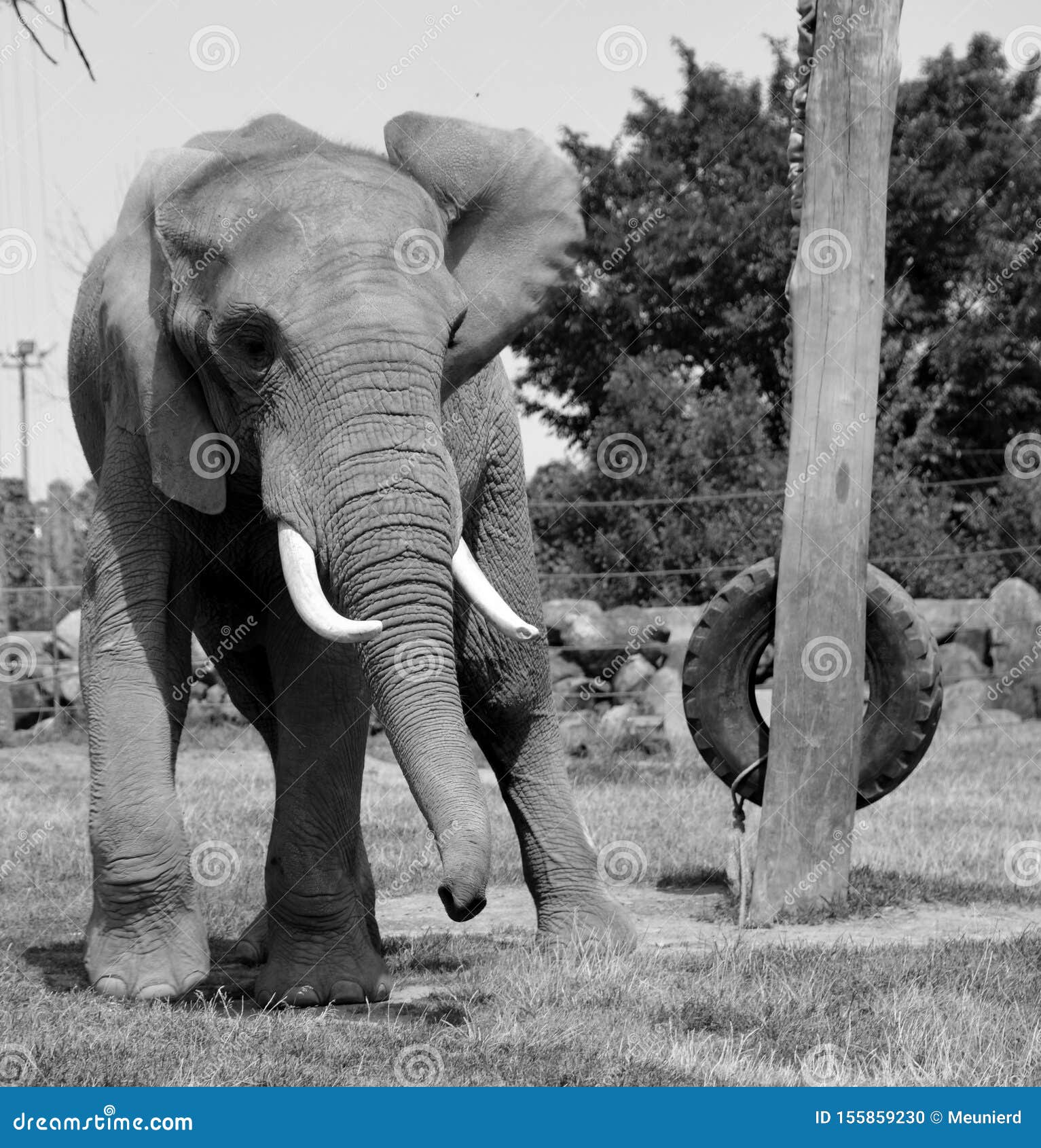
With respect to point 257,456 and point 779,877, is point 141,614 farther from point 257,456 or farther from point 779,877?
point 779,877

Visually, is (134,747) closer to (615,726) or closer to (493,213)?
(493,213)

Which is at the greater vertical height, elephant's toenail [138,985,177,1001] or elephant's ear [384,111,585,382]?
elephant's ear [384,111,585,382]

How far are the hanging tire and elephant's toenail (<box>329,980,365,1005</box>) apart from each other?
273cm

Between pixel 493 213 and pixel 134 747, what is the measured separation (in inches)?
88.1

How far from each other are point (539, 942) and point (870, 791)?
1891 millimetres

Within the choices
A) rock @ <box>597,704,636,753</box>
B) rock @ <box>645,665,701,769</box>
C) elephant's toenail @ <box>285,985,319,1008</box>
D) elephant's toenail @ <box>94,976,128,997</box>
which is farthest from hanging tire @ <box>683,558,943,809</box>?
rock @ <box>597,704,636,753</box>

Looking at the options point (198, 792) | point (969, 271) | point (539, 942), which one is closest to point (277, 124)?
point (539, 942)

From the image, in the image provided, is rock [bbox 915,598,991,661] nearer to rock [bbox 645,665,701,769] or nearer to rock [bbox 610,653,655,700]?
rock [bbox 645,665,701,769]

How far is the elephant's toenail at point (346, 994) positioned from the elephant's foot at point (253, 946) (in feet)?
2.91

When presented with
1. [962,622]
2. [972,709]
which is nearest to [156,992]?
[972,709]

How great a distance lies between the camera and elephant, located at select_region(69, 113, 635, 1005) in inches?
186

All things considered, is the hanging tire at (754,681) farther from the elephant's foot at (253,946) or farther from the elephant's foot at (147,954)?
the elephant's foot at (147,954)

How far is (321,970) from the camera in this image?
5496 mm

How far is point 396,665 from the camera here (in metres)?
4.61
